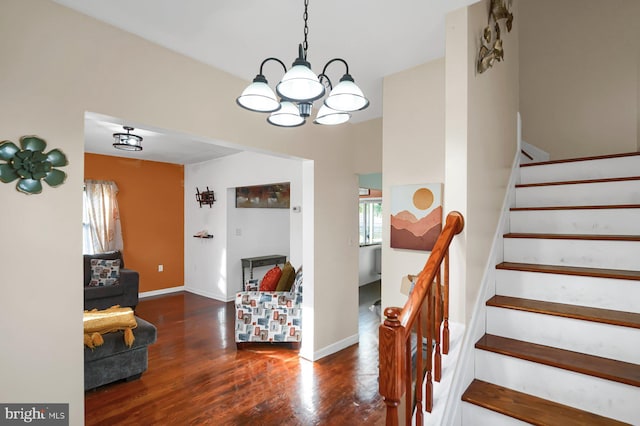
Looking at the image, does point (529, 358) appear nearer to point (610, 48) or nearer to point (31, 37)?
point (31, 37)

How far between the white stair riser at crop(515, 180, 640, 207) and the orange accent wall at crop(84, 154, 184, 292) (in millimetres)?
6174

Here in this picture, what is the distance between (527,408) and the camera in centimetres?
140

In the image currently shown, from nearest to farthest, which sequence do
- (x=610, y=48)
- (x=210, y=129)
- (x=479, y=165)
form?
(x=479, y=165)
(x=210, y=129)
(x=610, y=48)

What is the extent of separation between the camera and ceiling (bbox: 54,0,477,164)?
6.09ft

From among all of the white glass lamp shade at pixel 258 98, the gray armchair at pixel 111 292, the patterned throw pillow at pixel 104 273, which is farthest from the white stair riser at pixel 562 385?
the patterned throw pillow at pixel 104 273

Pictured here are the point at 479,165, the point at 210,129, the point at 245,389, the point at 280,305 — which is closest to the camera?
the point at 479,165

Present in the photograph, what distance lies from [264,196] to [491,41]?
4904mm

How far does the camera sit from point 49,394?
1732 millimetres

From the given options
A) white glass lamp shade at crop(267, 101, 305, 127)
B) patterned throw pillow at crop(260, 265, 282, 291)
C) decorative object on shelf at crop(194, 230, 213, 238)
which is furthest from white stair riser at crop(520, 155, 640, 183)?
decorative object on shelf at crop(194, 230, 213, 238)

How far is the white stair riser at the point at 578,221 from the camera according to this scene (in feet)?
6.14

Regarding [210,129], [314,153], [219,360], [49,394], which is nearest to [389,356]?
[49,394]

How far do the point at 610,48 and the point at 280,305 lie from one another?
14.6 feet

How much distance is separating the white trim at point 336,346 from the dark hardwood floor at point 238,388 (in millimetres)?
70

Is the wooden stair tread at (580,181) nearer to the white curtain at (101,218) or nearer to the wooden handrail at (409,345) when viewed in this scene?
the wooden handrail at (409,345)
